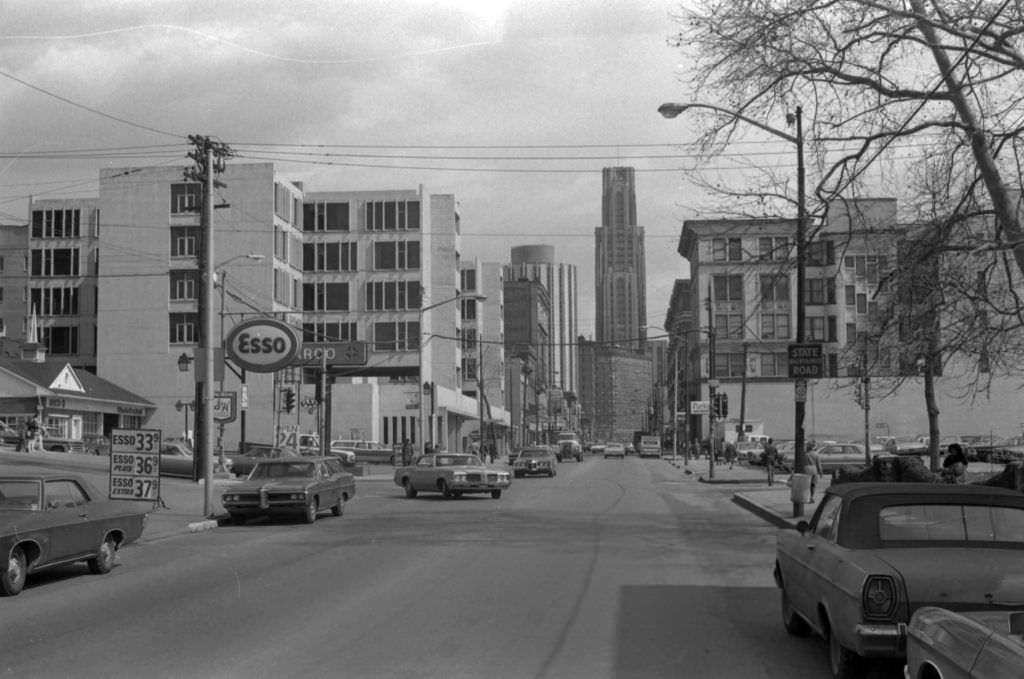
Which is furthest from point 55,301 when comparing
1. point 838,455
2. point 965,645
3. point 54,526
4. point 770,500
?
point 965,645

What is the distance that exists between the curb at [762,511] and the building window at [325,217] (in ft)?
195

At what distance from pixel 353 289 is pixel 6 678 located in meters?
77.6

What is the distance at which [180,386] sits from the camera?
74.9 m

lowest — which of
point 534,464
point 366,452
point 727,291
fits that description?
point 366,452

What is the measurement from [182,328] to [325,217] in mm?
15640

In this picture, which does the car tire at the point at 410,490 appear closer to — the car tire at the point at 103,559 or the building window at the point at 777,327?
the car tire at the point at 103,559

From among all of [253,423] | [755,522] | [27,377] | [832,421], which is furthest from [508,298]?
[755,522]

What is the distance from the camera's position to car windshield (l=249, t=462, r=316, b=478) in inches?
896

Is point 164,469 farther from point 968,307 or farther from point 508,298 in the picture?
point 508,298

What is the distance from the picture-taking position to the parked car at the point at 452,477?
96.3 ft

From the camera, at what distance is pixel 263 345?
26359 mm

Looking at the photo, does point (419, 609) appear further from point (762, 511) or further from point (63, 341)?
point (63, 341)

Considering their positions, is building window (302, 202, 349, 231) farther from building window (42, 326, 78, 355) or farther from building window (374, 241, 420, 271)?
building window (42, 326, 78, 355)

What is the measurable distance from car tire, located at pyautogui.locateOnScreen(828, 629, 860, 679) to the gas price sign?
15.8m
